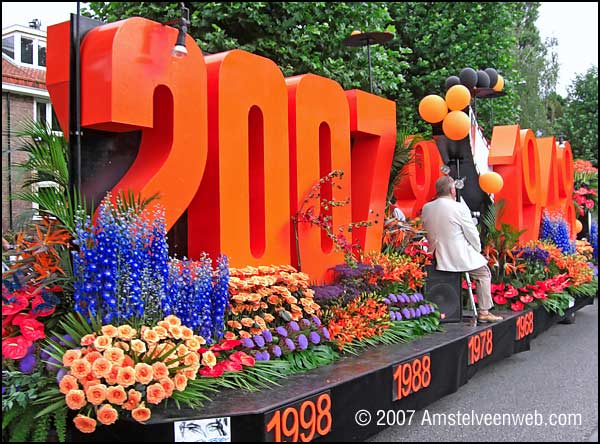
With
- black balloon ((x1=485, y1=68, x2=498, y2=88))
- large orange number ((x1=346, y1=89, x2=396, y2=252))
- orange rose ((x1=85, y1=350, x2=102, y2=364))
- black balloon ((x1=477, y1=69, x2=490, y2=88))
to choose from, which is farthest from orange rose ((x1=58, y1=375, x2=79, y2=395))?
black balloon ((x1=485, y1=68, x2=498, y2=88))

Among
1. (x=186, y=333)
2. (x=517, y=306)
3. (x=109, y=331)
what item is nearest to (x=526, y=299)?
(x=517, y=306)

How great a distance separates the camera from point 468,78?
8180 mm

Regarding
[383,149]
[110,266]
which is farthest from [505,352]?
[110,266]

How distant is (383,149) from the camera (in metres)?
6.92

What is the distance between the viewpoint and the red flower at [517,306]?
24.7 feet

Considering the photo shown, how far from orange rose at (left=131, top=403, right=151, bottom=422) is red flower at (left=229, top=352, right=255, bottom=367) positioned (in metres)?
0.90

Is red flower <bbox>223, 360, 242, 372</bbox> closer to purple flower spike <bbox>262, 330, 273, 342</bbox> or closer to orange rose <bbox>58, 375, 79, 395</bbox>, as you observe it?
purple flower spike <bbox>262, 330, 273, 342</bbox>

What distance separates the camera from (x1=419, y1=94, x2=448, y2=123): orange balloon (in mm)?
7621

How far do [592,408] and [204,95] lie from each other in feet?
13.3

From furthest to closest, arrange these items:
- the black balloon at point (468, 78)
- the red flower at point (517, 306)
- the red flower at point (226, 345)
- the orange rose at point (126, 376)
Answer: the black balloon at point (468, 78), the red flower at point (517, 306), the red flower at point (226, 345), the orange rose at point (126, 376)

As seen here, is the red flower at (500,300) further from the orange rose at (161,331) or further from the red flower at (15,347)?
the red flower at (15,347)

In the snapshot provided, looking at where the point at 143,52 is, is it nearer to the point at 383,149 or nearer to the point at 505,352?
the point at 383,149

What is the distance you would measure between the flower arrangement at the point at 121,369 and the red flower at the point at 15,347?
4.9 inches

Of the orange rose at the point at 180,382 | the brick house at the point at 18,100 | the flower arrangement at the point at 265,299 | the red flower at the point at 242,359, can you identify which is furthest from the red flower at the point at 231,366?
the brick house at the point at 18,100
